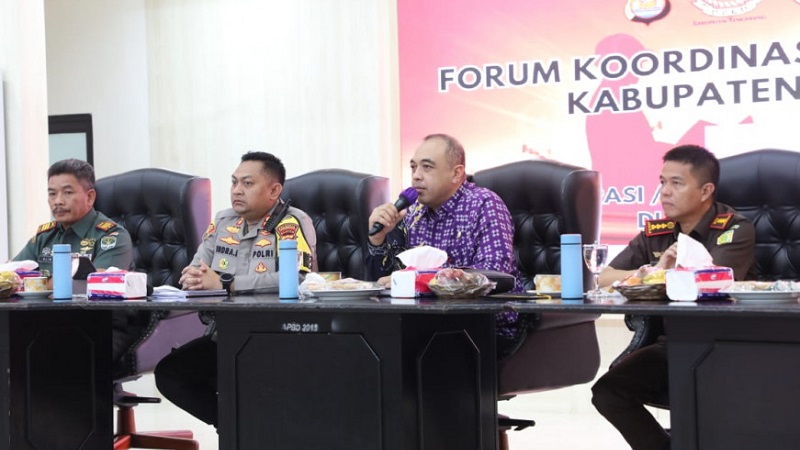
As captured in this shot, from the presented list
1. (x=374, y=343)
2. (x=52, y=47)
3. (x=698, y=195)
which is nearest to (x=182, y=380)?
(x=374, y=343)

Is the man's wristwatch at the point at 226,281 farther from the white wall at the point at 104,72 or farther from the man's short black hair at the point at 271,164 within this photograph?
the white wall at the point at 104,72

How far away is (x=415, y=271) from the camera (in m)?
2.72

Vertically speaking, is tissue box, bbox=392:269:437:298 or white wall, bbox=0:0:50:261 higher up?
white wall, bbox=0:0:50:261

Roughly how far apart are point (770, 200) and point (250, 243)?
167 centimetres

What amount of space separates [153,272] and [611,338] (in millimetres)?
2117

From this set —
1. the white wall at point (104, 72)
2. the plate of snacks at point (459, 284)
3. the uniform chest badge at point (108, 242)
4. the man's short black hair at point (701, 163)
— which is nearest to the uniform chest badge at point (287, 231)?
the uniform chest badge at point (108, 242)

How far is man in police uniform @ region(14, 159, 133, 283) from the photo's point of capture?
379 cm

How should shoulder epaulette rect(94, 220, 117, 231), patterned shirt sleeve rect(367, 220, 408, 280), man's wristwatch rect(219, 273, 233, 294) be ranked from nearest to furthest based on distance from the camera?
man's wristwatch rect(219, 273, 233, 294) → patterned shirt sleeve rect(367, 220, 408, 280) → shoulder epaulette rect(94, 220, 117, 231)

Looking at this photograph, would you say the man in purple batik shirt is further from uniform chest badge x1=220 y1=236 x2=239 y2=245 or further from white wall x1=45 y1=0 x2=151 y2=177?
white wall x1=45 y1=0 x2=151 y2=177

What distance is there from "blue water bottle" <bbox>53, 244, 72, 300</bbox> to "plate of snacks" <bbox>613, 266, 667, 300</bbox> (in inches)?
62.1

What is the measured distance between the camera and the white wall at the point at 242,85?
17.9ft

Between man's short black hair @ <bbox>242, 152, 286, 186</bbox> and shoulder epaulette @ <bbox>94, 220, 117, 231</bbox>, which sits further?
shoulder epaulette @ <bbox>94, 220, 117, 231</bbox>

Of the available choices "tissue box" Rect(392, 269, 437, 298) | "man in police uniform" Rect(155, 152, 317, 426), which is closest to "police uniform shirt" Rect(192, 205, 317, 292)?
"man in police uniform" Rect(155, 152, 317, 426)

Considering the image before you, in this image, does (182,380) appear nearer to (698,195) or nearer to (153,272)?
(153,272)
